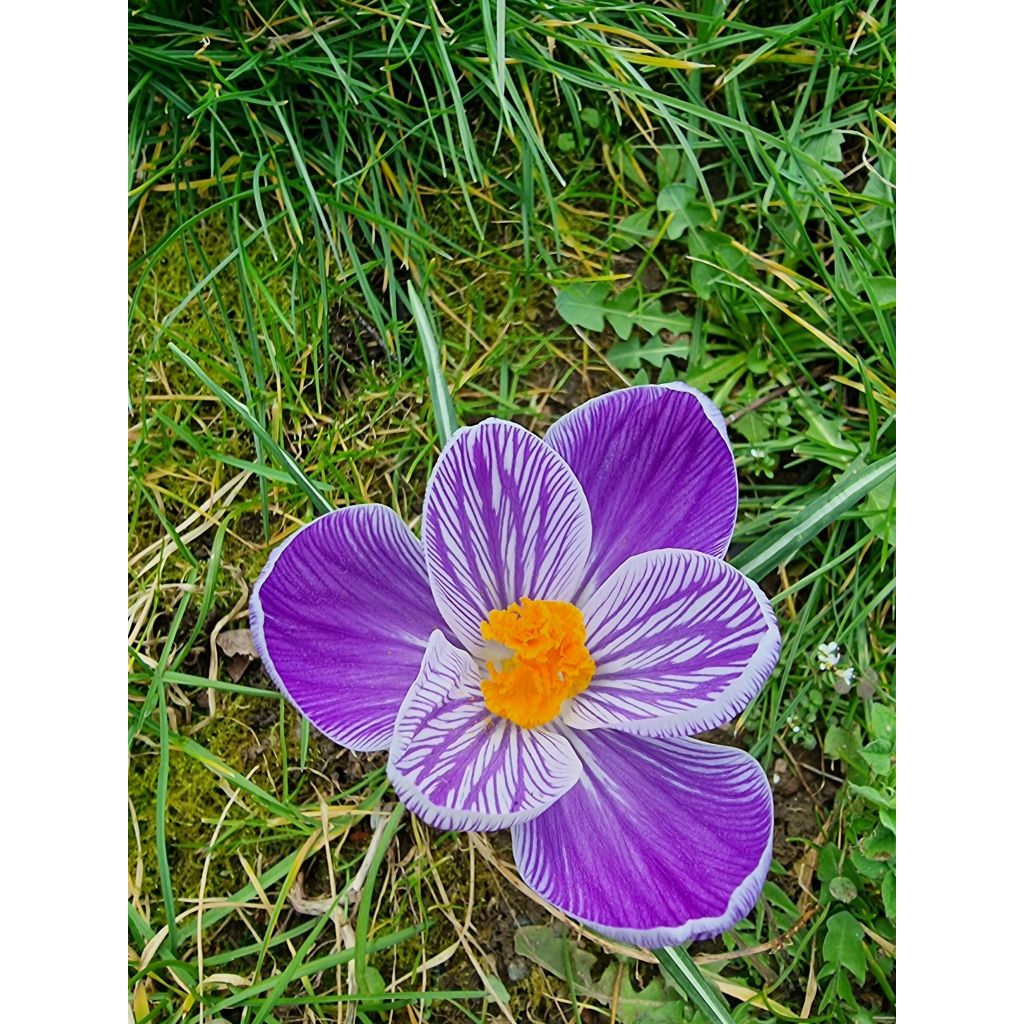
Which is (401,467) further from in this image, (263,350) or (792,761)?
(792,761)

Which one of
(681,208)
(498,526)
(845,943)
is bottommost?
(845,943)

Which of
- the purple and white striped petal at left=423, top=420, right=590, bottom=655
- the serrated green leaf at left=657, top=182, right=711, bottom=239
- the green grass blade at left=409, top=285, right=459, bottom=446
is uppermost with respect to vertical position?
the serrated green leaf at left=657, top=182, right=711, bottom=239

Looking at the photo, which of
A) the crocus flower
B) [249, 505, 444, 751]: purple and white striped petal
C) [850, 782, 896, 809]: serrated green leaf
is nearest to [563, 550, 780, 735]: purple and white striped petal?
the crocus flower

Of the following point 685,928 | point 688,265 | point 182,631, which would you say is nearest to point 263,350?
point 182,631

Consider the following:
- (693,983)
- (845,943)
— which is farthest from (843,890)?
(693,983)

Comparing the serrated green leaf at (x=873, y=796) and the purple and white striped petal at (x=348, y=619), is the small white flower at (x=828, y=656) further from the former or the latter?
the purple and white striped petal at (x=348, y=619)

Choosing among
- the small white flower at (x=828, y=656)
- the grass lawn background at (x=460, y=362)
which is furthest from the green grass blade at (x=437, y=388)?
the small white flower at (x=828, y=656)

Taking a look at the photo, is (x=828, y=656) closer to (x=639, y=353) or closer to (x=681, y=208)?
(x=639, y=353)

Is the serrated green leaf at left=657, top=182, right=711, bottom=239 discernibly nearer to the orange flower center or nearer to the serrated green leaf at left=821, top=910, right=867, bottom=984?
the orange flower center
